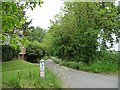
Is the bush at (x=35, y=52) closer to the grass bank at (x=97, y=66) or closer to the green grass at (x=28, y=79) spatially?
the green grass at (x=28, y=79)

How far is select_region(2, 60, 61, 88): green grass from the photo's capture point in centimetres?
Answer: 233

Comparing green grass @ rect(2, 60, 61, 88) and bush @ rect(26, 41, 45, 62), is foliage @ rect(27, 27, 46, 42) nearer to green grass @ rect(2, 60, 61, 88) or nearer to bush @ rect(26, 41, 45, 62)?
bush @ rect(26, 41, 45, 62)

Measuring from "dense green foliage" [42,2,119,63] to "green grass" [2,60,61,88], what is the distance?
69.3 inches

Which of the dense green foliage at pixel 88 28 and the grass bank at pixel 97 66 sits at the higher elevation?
the dense green foliage at pixel 88 28

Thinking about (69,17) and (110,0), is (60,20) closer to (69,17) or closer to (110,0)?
(69,17)

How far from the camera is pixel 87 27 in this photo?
4625 mm

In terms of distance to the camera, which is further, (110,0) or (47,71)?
(110,0)

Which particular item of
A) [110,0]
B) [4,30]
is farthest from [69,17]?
[4,30]

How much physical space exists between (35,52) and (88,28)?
201 cm

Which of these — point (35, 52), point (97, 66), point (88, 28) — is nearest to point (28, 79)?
point (35, 52)

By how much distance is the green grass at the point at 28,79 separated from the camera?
→ 2332 millimetres

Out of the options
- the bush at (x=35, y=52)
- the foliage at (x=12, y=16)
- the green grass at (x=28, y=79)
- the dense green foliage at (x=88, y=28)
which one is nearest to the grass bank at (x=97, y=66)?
the dense green foliage at (x=88, y=28)

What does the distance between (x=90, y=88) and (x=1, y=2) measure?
4.21 feet

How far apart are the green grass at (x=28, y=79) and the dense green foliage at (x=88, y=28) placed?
5.77 ft
